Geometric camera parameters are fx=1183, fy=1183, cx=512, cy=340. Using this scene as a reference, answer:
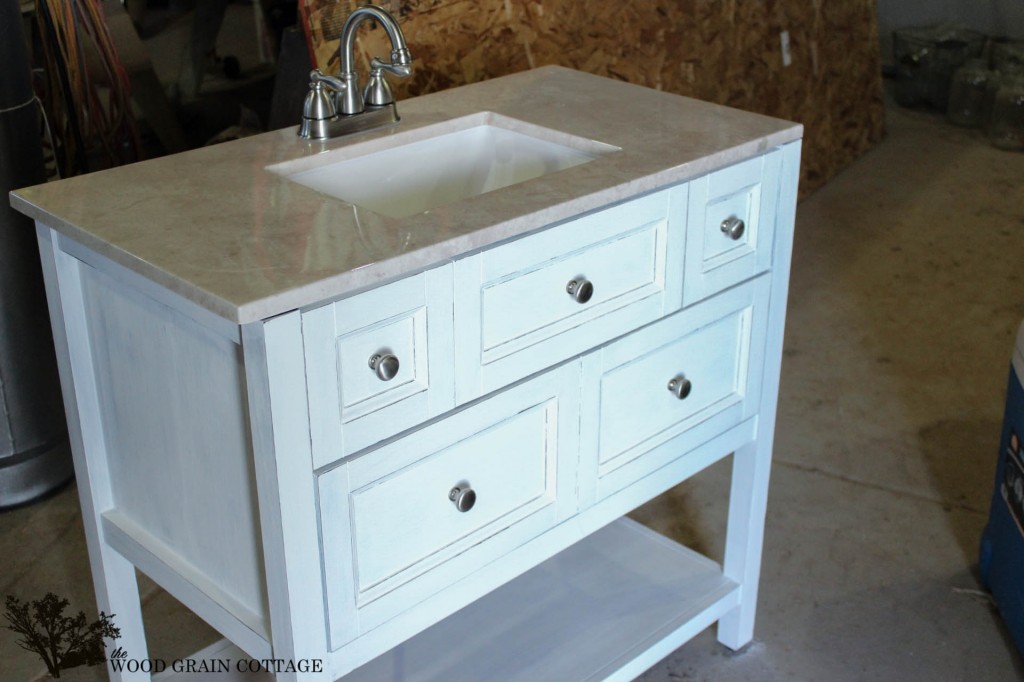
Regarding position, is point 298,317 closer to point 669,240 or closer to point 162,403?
point 162,403

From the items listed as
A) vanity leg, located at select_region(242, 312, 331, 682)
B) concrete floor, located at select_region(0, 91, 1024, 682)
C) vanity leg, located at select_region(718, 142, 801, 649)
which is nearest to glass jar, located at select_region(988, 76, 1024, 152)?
concrete floor, located at select_region(0, 91, 1024, 682)

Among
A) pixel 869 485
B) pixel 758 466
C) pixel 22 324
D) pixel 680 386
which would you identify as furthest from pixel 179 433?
pixel 869 485

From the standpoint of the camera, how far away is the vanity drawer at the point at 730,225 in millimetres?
1818

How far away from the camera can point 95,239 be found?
1461mm

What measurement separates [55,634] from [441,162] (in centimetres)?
114

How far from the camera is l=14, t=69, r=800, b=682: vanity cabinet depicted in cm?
140

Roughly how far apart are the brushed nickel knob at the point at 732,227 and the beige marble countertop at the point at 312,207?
0.10 metres

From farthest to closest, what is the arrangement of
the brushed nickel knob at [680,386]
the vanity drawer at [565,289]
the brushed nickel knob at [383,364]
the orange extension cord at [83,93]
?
the orange extension cord at [83,93], the brushed nickel knob at [680,386], the vanity drawer at [565,289], the brushed nickel knob at [383,364]

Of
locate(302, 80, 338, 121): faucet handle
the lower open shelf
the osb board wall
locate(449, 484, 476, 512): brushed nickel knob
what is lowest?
the lower open shelf

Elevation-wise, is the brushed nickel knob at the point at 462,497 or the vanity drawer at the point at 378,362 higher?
the vanity drawer at the point at 378,362

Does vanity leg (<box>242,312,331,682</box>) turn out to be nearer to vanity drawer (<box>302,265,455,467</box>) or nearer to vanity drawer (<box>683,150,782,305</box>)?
vanity drawer (<box>302,265,455,467</box>)

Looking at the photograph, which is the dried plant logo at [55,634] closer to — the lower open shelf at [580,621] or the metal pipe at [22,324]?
the lower open shelf at [580,621]

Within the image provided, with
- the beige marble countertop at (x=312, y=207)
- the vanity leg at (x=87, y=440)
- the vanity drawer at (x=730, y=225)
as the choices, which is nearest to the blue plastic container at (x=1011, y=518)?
the vanity drawer at (x=730, y=225)

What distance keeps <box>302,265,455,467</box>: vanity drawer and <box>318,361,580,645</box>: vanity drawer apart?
0.13 ft
